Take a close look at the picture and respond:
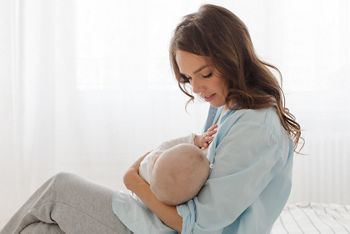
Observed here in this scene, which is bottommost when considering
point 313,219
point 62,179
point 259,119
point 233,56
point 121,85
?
point 313,219

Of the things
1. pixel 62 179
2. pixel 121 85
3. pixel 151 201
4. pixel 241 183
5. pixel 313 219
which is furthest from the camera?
pixel 121 85

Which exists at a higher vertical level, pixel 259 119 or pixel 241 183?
pixel 259 119

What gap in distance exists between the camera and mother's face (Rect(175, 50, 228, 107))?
4.76 feet

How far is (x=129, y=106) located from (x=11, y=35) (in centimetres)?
74

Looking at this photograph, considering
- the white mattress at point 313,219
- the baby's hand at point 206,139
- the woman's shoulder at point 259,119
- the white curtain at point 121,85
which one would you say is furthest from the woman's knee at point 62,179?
the white curtain at point 121,85

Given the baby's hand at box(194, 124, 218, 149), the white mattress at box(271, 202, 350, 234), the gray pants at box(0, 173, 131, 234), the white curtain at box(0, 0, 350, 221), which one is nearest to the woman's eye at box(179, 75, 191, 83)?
the baby's hand at box(194, 124, 218, 149)

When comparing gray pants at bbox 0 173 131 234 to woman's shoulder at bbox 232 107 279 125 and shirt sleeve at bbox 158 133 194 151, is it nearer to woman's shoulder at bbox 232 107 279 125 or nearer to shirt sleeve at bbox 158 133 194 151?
shirt sleeve at bbox 158 133 194 151

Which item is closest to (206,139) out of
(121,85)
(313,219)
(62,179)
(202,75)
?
(202,75)

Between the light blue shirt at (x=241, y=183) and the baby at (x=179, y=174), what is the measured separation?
1.0 inches

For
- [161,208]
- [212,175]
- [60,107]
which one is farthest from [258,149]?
[60,107]

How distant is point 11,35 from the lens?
297 cm

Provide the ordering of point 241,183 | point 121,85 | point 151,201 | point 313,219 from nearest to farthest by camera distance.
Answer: point 241,183 < point 151,201 < point 313,219 < point 121,85

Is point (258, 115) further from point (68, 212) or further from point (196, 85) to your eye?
point (68, 212)

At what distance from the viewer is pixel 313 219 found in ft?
6.77
